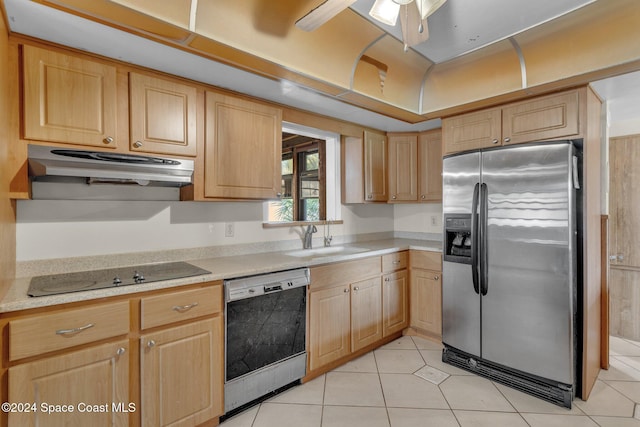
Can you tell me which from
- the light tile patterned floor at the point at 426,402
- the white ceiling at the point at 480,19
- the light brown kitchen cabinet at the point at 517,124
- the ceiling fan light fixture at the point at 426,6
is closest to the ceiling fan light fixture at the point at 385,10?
the ceiling fan light fixture at the point at 426,6

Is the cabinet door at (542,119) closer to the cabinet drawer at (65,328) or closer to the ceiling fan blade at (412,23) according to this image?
the ceiling fan blade at (412,23)

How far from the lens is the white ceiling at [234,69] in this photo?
155 cm

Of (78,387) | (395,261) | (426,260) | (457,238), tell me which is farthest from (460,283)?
(78,387)

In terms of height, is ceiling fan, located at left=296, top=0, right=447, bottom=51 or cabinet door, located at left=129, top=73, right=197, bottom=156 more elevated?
ceiling fan, located at left=296, top=0, right=447, bottom=51

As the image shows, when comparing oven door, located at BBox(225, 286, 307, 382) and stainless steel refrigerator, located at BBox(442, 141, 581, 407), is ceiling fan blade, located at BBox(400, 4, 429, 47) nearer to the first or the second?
stainless steel refrigerator, located at BBox(442, 141, 581, 407)

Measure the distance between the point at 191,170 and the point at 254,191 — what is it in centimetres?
52

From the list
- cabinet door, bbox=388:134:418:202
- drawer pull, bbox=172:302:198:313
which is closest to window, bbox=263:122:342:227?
cabinet door, bbox=388:134:418:202

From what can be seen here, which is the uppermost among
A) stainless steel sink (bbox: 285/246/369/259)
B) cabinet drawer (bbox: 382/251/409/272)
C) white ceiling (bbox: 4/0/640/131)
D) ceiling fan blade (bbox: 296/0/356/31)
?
white ceiling (bbox: 4/0/640/131)

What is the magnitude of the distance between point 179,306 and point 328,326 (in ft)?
3.97

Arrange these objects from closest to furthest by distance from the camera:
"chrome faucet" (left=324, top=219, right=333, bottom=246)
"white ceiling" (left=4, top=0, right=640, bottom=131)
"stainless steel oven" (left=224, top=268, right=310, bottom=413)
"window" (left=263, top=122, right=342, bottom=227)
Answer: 1. "white ceiling" (left=4, top=0, right=640, bottom=131)
2. "stainless steel oven" (left=224, top=268, right=310, bottom=413)
3. "window" (left=263, top=122, right=342, bottom=227)
4. "chrome faucet" (left=324, top=219, right=333, bottom=246)

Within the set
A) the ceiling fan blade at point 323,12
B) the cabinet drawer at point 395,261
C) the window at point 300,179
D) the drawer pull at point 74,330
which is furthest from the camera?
the window at point 300,179

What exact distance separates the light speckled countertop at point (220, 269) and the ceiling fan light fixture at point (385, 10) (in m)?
1.58

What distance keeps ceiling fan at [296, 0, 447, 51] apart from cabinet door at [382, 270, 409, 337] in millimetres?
2098

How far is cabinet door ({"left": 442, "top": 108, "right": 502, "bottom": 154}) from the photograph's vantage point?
2.60 meters
